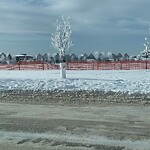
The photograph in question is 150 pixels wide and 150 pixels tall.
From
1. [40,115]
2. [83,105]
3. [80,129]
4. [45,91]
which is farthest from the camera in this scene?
[45,91]

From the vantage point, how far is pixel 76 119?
35.3 feet

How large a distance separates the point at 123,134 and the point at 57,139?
1.44 m

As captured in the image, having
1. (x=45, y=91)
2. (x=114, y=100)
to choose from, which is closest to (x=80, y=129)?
(x=114, y=100)

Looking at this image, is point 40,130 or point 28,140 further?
point 40,130

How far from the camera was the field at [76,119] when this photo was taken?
307 inches

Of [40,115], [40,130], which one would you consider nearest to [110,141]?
[40,130]

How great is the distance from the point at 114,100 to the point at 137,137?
23.0 feet

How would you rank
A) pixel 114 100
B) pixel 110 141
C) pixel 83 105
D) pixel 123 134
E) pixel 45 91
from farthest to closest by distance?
1. pixel 45 91
2. pixel 114 100
3. pixel 83 105
4. pixel 123 134
5. pixel 110 141

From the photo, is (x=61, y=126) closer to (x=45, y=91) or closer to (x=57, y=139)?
(x=57, y=139)

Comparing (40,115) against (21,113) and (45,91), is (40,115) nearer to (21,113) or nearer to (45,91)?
(21,113)

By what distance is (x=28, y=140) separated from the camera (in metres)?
8.06

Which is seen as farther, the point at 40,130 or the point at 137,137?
the point at 40,130

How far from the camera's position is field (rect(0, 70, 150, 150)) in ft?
25.6

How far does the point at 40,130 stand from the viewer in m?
9.11
